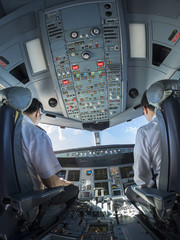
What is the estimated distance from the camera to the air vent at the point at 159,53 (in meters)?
2.18

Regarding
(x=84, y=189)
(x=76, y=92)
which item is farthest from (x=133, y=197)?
(x=76, y=92)

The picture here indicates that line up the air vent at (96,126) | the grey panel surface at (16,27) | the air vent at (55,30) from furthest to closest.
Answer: the air vent at (96,126)
the air vent at (55,30)
the grey panel surface at (16,27)

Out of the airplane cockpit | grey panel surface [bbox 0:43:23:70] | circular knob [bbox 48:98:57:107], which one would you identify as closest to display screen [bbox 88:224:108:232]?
the airplane cockpit

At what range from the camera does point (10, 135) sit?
2.85 feet

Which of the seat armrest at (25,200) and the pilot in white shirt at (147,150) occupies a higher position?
the pilot in white shirt at (147,150)

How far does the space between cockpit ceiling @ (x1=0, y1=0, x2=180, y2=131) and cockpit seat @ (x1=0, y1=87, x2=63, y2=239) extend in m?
1.56

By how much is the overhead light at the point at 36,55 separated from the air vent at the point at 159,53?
1759mm

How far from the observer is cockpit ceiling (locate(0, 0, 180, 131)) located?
1.94 m

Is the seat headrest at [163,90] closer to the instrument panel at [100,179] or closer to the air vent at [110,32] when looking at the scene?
the air vent at [110,32]

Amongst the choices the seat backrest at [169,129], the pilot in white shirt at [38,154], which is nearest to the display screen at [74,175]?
the pilot in white shirt at [38,154]

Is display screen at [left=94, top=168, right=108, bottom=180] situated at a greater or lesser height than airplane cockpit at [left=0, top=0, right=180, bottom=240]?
lesser

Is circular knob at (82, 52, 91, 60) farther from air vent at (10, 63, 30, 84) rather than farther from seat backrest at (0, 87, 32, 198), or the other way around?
seat backrest at (0, 87, 32, 198)

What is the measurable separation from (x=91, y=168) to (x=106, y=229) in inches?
63.7

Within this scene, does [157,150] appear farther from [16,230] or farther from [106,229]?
[16,230]
